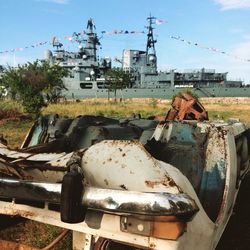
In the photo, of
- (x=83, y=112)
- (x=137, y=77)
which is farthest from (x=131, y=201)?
(x=137, y=77)

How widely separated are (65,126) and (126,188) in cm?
174

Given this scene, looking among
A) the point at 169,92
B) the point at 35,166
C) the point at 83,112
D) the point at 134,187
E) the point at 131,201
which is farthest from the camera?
the point at 169,92

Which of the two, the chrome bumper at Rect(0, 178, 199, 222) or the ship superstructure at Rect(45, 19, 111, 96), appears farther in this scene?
the ship superstructure at Rect(45, 19, 111, 96)

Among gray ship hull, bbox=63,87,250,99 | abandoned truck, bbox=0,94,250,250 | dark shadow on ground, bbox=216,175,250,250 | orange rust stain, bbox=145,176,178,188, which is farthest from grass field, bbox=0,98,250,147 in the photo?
gray ship hull, bbox=63,87,250,99

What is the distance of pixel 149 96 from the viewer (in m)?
58.2

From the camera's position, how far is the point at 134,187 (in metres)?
2.09

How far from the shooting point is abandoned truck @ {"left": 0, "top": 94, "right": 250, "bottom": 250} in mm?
1991

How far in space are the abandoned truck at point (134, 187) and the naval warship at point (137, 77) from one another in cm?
5394

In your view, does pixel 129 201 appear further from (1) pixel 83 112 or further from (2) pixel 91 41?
(2) pixel 91 41

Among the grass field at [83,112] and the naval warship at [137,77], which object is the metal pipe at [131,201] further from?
the naval warship at [137,77]

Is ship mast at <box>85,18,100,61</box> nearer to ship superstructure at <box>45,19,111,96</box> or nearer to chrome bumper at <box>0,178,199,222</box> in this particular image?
ship superstructure at <box>45,19,111,96</box>

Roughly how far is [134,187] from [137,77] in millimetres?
63187

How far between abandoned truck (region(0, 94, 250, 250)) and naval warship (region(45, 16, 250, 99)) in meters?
53.9

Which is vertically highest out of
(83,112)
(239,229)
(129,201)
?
(129,201)
